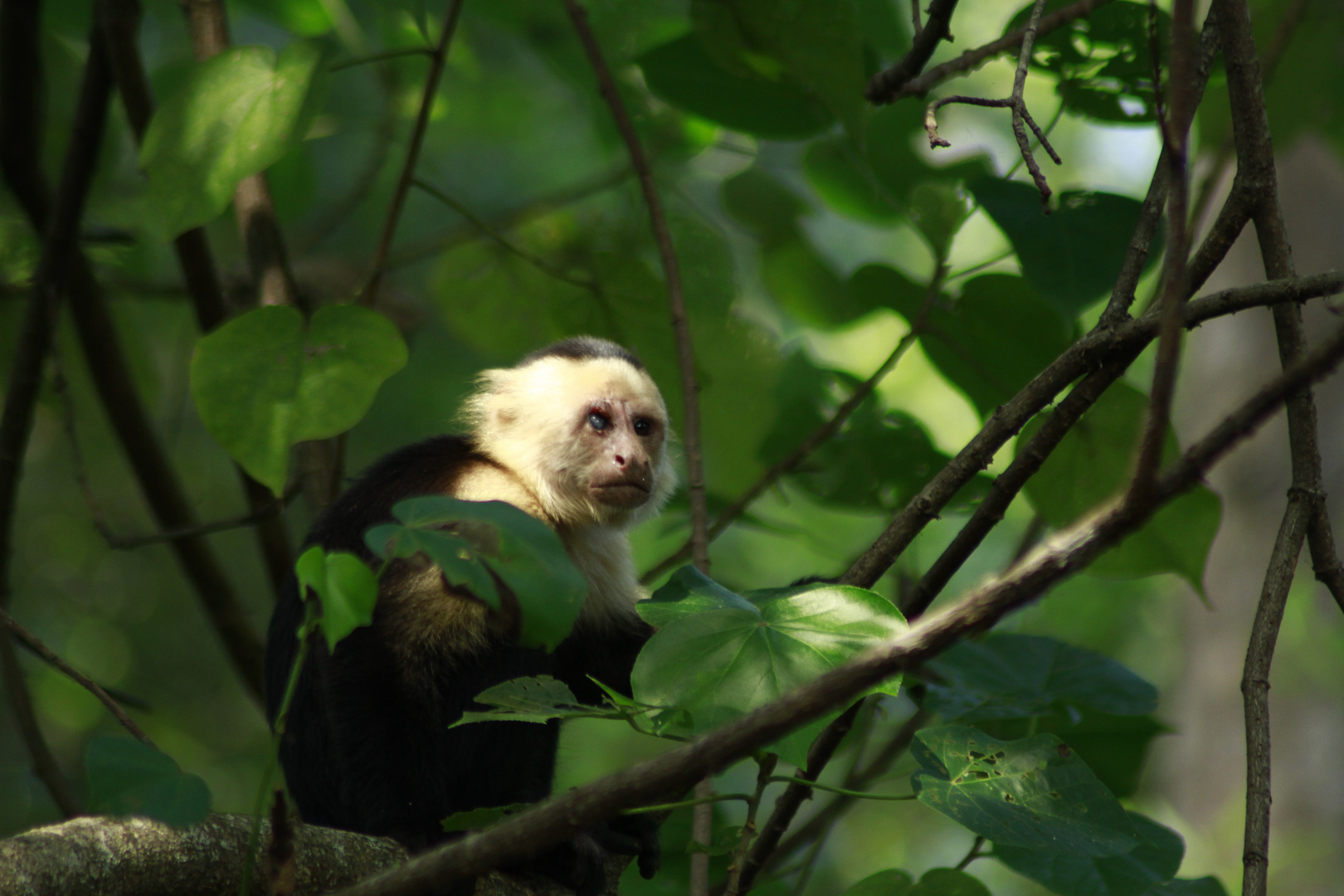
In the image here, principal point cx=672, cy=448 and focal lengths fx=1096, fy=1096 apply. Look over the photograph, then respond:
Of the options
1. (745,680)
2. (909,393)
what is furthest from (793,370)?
(909,393)

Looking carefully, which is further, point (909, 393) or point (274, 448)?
point (909, 393)

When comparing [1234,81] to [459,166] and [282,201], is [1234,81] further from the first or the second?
[459,166]

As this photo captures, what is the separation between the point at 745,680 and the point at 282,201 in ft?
8.13

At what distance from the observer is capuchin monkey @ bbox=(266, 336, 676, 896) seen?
2.14 meters

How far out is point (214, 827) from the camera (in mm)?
1474

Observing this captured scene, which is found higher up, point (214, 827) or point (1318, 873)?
point (214, 827)

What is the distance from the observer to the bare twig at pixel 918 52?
183 centimetres

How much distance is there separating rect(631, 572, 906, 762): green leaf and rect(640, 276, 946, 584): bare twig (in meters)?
0.76

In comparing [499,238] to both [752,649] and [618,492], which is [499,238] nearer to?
[618,492]

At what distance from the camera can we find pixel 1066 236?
1999mm

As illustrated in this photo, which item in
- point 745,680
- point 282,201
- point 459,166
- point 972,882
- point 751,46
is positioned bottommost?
point 972,882

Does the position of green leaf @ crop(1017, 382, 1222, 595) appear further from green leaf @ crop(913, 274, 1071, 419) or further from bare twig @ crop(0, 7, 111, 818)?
bare twig @ crop(0, 7, 111, 818)

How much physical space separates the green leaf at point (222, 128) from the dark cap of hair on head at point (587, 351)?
1.18 metres

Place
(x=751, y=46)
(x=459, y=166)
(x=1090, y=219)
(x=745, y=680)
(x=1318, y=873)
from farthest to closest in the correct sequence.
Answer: (x=459, y=166), (x=1318, y=873), (x=751, y=46), (x=1090, y=219), (x=745, y=680)
